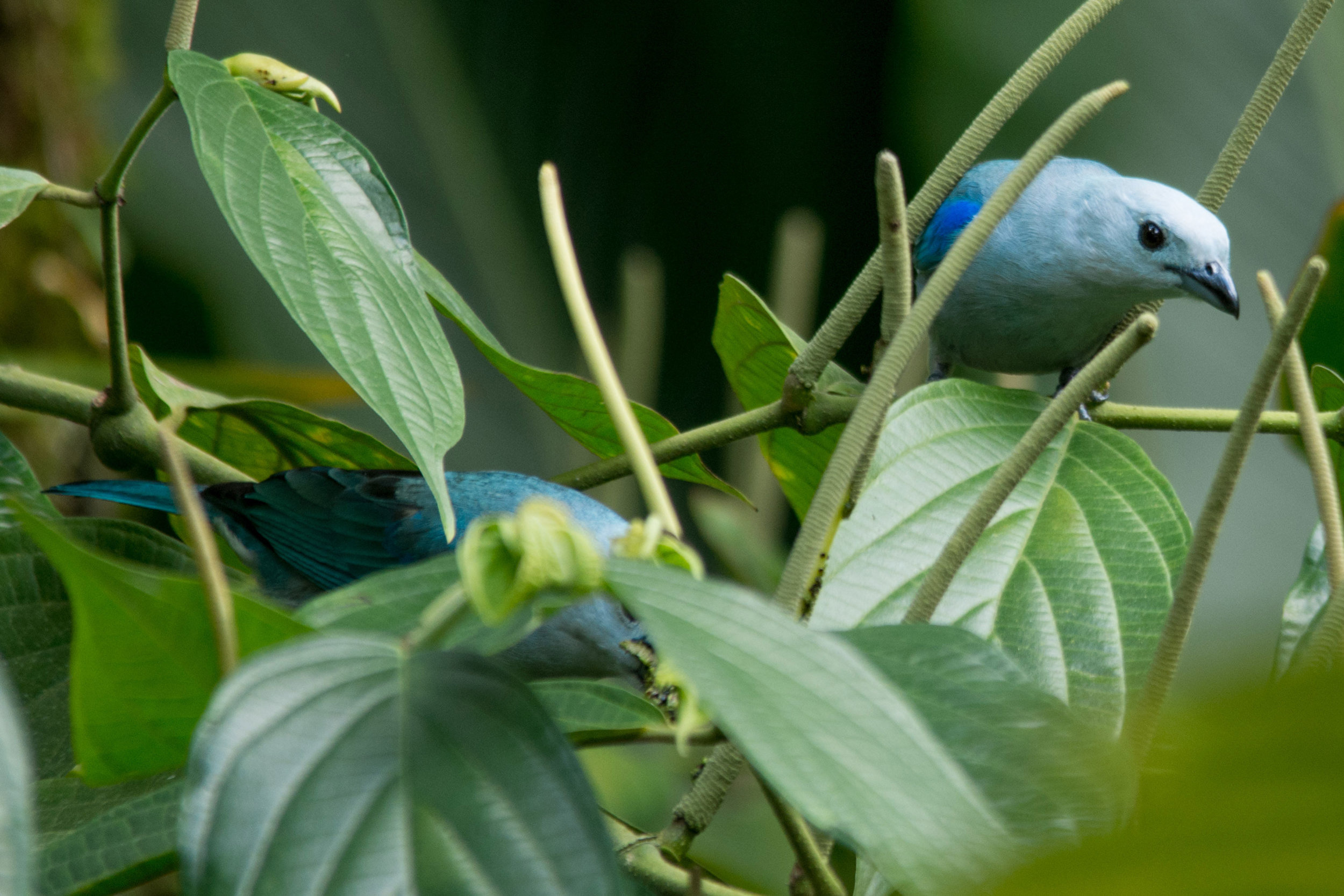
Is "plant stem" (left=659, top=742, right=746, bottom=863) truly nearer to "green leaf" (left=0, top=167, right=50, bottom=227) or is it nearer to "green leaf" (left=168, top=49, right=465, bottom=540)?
"green leaf" (left=168, top=49, right=465, bottom=540)

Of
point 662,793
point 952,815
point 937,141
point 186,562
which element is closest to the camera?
point 952,815

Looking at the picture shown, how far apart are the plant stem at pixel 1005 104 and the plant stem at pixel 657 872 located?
1.14ft

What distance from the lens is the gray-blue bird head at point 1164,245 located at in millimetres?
1219

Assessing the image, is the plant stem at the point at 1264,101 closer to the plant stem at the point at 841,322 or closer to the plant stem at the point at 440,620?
the plant stem at the point at 841,322

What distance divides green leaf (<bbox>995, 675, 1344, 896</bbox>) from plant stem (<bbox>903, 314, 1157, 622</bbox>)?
0.81ft

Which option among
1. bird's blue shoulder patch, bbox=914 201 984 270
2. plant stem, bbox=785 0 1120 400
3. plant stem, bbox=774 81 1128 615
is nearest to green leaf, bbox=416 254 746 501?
plant stem, bbox=785 0 1120 400

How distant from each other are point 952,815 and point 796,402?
1.63 ft

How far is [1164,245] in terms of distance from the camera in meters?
1.25

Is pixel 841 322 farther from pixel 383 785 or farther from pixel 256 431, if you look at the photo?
pixel 256 431

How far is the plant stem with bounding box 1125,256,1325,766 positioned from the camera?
0.39 meters

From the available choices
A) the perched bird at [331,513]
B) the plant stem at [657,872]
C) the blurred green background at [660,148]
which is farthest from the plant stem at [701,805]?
the blurred green background at [660,148]

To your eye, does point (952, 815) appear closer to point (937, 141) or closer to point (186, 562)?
point (186, 562)

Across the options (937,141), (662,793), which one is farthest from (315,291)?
(937,141)

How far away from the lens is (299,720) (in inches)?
12.6
